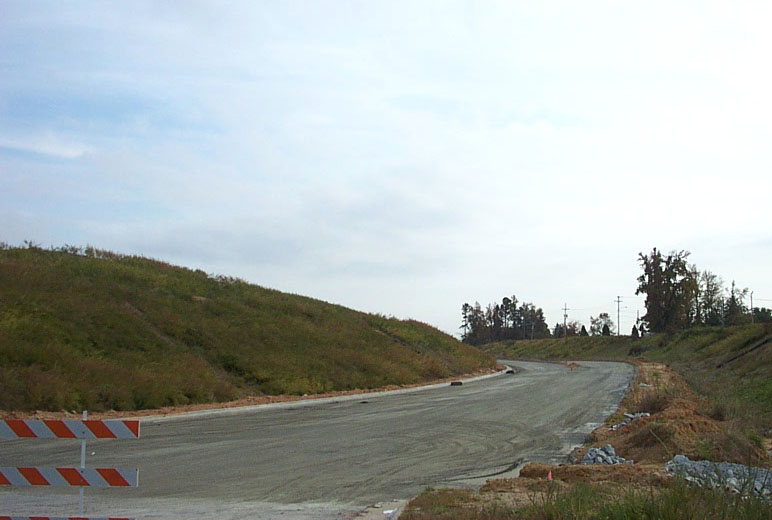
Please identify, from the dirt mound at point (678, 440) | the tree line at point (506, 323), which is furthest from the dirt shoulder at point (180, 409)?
the tree line at point (506, 323)

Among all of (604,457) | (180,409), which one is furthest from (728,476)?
(180,409)

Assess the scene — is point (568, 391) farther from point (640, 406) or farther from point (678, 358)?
point (678, 358)

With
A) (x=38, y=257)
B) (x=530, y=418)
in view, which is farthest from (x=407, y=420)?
(x=38, y=257)

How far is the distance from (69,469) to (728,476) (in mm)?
7155

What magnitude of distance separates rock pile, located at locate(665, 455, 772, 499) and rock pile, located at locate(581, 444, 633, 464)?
1.79m

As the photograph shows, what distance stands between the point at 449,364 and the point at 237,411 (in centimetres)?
2933

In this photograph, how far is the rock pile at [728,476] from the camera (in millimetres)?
6047

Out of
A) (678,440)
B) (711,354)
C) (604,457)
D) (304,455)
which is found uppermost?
(711,354)

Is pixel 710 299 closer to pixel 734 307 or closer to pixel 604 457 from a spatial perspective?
pixel 734 307

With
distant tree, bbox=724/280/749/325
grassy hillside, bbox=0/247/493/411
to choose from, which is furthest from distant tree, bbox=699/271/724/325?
grassy hillside, bbox=0/247/493/411

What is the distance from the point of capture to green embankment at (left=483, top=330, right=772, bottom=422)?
81.7 feet

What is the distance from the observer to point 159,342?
97.3 ft

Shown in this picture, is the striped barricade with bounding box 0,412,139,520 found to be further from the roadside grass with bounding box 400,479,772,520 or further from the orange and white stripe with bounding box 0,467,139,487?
the roadside grass with bounding box 400,479,772,520

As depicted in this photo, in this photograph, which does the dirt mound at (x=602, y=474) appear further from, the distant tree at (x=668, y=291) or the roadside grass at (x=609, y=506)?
the distant tree at (x=668, y=291)
